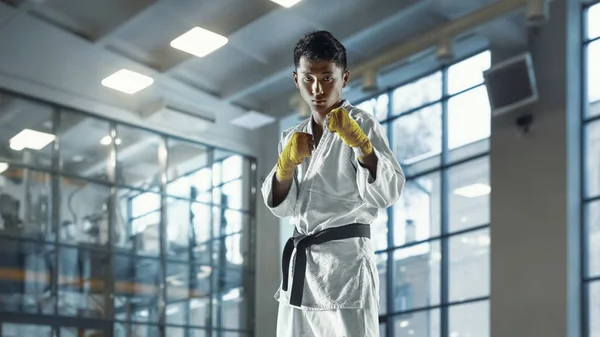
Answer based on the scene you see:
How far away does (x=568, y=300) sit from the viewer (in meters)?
10.4

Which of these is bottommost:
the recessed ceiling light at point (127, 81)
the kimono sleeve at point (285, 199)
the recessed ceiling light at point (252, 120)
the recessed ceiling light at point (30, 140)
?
the kimono sleeve at point (285, 199)

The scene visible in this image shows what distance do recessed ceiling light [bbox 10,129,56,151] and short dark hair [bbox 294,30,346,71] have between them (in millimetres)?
10453

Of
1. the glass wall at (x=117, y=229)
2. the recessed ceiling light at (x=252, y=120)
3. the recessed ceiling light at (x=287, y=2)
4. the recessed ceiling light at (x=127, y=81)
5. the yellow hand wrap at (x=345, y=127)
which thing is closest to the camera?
the yellow hand wrap at (x=345, y=127)

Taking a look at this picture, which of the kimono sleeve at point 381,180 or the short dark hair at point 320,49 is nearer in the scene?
the kimono sleeve at point 381,180

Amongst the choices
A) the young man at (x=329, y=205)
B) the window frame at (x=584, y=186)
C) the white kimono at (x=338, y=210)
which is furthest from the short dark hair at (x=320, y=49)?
the window frame at (x=584, y=186)

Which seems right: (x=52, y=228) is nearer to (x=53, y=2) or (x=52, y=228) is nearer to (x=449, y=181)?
(x=53, y=2)

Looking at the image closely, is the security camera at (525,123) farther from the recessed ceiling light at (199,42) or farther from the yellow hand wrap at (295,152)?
the yellow hand wrap at (295,152)

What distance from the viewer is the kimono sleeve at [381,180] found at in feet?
7.43

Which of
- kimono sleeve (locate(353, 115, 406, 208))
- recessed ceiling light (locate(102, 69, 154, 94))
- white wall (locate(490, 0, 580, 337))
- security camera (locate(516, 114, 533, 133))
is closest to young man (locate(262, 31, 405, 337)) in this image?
kimono sleeve (locate(353, 115, 406, 208))

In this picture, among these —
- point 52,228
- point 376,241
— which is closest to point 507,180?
point 376,241

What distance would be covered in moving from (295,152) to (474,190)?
10.4m

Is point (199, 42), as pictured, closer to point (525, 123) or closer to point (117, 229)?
point (117, 229)

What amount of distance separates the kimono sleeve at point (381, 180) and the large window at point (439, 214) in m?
9.83

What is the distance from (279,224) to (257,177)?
96cm
